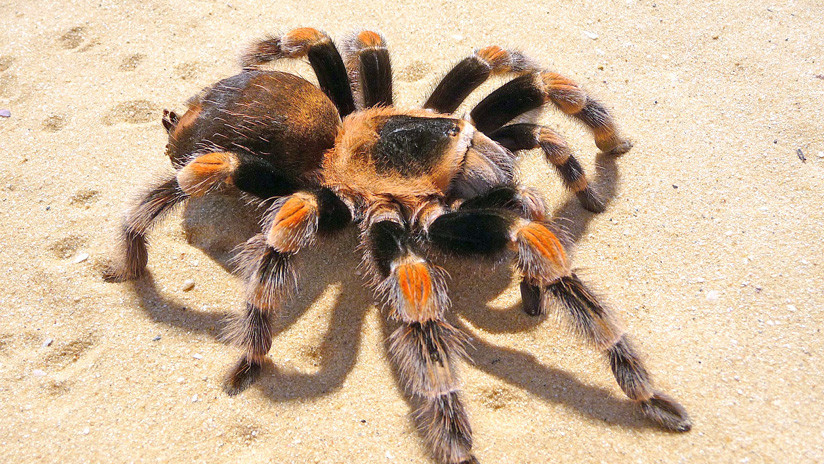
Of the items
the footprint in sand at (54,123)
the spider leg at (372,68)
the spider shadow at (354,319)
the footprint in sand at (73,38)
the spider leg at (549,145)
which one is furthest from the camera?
the footprint in sand at (73,38)

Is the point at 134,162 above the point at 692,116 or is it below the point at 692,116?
below

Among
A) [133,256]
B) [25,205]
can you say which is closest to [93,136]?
[25,205]

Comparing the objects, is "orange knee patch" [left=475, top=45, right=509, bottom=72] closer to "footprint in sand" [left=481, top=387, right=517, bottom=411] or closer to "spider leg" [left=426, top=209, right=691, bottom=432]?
"spider leg" [left=426, top=209, right=691, bottom=432]

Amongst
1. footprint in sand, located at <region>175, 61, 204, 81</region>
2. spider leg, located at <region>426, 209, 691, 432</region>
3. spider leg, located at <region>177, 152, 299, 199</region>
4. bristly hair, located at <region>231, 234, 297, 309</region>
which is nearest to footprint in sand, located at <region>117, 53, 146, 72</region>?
footprint in sand, located at <region>175, 61, 204, 81</region>

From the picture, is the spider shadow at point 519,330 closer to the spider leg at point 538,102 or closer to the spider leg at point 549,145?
the spider leg at point 549,145

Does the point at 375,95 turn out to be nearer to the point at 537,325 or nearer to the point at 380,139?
the point at 380,139

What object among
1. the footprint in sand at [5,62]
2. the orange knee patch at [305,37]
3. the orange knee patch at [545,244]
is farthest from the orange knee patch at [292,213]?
the footprint in sand at [5,62]
